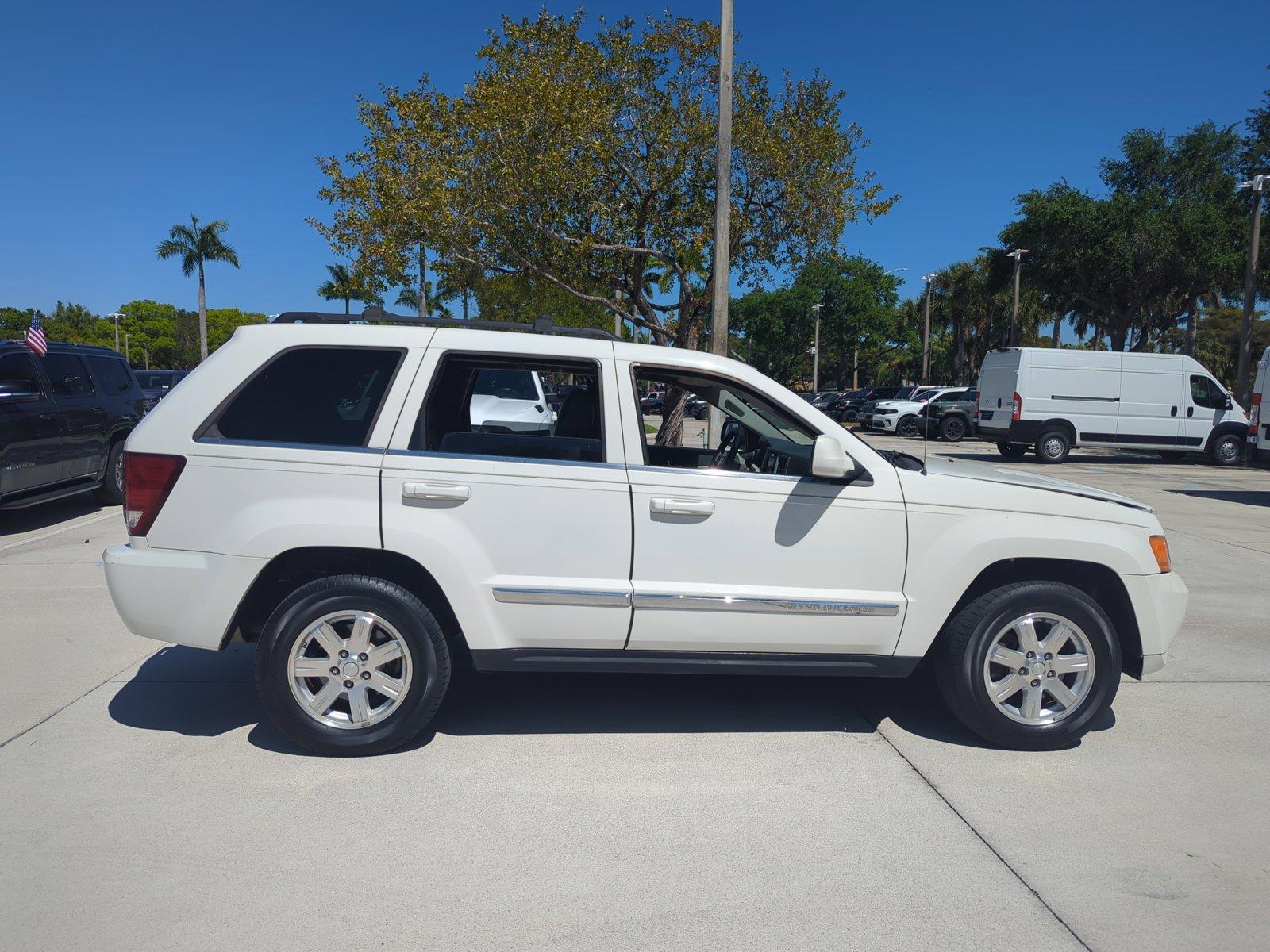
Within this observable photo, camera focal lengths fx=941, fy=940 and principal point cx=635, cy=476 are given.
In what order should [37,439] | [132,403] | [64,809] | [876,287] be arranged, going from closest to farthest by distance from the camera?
[64,809] → [37,439] → [132,403] → [876,287]

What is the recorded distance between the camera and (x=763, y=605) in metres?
3.99

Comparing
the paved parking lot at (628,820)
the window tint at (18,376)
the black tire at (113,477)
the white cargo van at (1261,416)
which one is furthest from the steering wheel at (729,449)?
the white cargo van at (1261,416)

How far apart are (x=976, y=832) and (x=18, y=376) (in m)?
9.84

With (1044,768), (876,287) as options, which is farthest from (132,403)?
(876,287)

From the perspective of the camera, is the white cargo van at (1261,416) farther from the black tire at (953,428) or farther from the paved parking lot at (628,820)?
the black tire at (953,428)

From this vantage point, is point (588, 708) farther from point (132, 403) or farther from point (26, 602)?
point (132, 403)

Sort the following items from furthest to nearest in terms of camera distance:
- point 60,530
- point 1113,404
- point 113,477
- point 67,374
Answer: point 1113,404
point 113,477
point 67,374
point 60,530

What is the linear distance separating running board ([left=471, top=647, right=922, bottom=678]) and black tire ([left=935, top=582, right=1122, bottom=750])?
30 centimetres

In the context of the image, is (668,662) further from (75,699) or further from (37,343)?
(37,343)

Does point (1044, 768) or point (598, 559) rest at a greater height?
point (598, 559)

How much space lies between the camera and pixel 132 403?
11.4 meters

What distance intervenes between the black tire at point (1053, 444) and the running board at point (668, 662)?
18606mm

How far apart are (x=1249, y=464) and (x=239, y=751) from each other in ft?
78.4

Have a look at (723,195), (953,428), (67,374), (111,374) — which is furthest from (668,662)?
(953,428)
